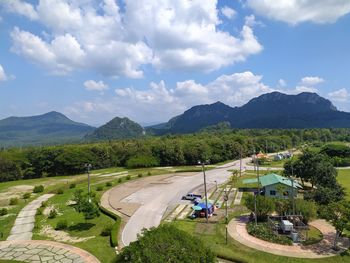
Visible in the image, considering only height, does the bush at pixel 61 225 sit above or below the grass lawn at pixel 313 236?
above

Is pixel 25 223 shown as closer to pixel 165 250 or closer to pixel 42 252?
pixel 42 252

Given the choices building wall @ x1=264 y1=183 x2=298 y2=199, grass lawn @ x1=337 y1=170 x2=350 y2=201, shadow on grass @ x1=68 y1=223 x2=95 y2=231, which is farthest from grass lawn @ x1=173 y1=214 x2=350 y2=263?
grass lawn @ x1=337 y1=170 x2=350 y2=201

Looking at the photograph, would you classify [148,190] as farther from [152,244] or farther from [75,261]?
[152,244]

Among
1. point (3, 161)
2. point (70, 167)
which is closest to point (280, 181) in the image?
point (70, 167)

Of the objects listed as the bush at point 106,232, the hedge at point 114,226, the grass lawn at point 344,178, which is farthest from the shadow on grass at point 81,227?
the grass lawn at point 344,178

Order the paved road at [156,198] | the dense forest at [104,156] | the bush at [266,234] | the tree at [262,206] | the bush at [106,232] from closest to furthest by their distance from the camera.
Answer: the bush at [266,234] < the bush at [106,232] < the paved road at [156,198] < the tree at [262,206] < the dense forest at [104,156]

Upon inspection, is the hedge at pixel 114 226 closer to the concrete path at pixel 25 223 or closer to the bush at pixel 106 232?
the bush at pixel 106 232

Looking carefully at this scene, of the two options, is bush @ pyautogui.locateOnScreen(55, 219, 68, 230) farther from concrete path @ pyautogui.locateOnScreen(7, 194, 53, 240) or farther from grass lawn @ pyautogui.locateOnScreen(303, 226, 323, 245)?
grass lawn @ pyautogui.locateOnScreen(303, 226, 323, 245)
